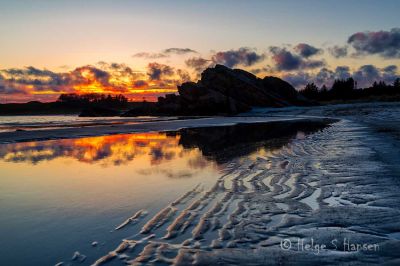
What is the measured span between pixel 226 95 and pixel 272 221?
6639 centimetres

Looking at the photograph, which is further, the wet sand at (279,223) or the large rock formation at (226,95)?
the large rock formation at (226,95)

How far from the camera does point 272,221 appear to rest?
508cm

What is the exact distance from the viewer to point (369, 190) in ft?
21.6

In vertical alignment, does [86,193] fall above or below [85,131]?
below

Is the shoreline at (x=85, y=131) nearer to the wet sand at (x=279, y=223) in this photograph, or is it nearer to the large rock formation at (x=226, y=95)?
the wet sand at (x=279, y=223)

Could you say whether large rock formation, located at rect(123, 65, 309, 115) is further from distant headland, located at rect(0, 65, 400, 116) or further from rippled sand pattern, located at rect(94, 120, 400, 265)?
rippled sand pattern, located at rect(94, 120, 400, 265)

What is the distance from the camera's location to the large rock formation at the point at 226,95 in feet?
196

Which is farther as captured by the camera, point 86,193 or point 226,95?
point 226,95

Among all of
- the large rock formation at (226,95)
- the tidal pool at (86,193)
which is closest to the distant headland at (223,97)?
the large rock formation at (226,95)

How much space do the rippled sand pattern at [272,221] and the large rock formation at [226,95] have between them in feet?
168

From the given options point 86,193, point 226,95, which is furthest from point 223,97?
point 86,193

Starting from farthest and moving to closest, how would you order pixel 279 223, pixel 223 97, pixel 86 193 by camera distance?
pixel 223 97
pixel 86 193
pixel 279 223

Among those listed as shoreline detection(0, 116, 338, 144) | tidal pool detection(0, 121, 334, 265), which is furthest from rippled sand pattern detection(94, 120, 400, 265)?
shoreline detection(0, 116, 338, 144)

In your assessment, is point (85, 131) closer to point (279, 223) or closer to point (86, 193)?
point (86, 193)
